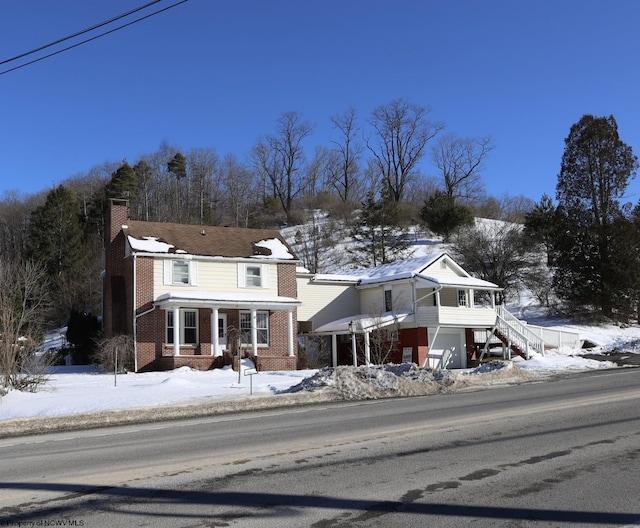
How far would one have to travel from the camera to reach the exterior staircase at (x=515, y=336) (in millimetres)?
37562

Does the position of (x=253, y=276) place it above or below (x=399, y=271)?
below

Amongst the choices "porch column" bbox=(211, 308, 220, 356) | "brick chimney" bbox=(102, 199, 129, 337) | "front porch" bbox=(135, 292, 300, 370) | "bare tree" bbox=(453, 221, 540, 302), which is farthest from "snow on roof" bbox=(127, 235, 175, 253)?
"bare tree" bbox=(453, 221, 540, 302)

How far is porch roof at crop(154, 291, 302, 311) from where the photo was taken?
31.5 m

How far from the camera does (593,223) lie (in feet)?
156

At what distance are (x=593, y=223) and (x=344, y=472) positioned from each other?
44.0 meters

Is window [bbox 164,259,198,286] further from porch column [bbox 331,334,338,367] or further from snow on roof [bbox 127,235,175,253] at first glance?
porch column [bbox 331,334,338,367]

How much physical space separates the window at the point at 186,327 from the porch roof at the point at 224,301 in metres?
0.94

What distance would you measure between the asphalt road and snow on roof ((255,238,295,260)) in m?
23.1

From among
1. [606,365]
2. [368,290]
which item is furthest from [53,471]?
[368,290]

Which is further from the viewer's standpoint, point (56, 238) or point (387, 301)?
point (56, 238)

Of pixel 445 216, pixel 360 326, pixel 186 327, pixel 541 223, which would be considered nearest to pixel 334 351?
pixel 360 326

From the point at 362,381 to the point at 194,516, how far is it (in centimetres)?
1280

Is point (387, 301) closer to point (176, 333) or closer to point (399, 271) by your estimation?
point (399, 271)

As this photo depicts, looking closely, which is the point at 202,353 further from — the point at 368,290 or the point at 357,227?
the point at 357,227
